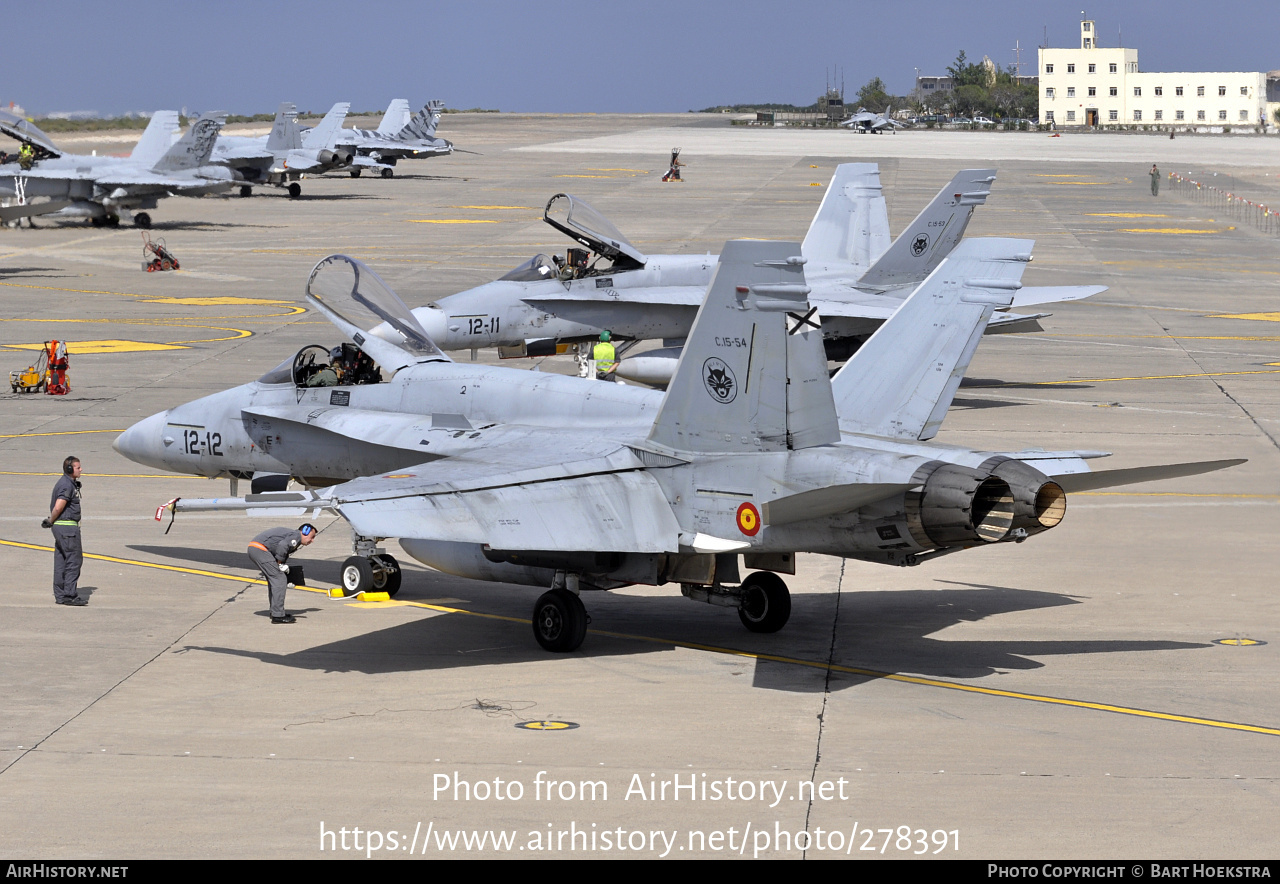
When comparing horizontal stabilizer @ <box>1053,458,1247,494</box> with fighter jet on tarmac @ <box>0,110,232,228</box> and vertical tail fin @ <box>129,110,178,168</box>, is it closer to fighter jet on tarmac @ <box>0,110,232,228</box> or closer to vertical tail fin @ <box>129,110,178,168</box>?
fighter jet on tarmac @ <box>0,110,232,228</box>

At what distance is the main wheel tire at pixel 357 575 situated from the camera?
15867 mm

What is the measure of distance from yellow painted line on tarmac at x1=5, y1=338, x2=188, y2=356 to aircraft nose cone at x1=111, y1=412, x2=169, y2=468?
18.4 metres

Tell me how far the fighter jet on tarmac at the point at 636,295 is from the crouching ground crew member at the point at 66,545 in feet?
43.7

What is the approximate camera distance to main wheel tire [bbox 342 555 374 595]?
15.9 m

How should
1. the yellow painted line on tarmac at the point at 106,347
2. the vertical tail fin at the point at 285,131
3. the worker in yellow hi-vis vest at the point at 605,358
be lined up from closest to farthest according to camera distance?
the worker in yellow hi-vis vest at the point at 605,358 < the yellow painted line on tarmac at the point at 106,347 < the vertical tail fin at the point at 285,131

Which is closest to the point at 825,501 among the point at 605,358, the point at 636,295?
the point at 605,358

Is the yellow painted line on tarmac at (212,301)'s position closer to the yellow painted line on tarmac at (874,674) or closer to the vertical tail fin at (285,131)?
the yellow painted line on tarmac at (874,674)

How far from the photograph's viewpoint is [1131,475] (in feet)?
46.0

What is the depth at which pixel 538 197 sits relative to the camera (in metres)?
83.1

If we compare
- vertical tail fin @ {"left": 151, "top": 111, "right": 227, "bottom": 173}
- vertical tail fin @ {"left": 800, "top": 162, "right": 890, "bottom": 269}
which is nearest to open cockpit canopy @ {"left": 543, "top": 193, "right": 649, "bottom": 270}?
vertical tail fin @ {"left": 800, "top": 162, "right": 890, "bottom": 269}

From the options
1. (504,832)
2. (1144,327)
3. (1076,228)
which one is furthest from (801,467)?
(1076,228)

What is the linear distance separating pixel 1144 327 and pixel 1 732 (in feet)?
114

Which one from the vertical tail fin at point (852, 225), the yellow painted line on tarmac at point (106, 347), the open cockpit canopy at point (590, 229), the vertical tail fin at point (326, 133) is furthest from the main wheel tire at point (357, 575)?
the vertical tail fin at point (326, 133)

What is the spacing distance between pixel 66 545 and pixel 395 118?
9000 cm
